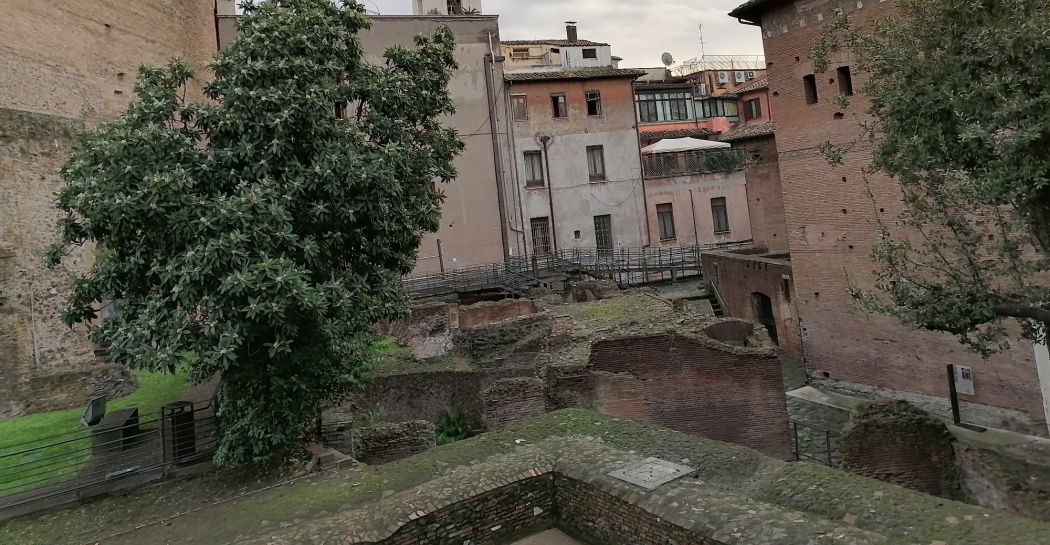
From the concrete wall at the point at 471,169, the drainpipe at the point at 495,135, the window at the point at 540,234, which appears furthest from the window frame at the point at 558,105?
the window at the point at 540,234

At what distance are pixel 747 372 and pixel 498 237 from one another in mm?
16591

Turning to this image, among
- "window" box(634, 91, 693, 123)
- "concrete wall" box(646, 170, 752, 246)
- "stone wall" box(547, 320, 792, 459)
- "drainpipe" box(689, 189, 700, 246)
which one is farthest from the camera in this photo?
"window" box(634, 91, 693, 123)

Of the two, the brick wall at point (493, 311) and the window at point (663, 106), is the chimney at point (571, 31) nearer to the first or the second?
the window at point (663, 106)

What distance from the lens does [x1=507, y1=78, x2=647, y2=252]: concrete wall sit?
2727cm

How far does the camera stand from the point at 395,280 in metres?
8.59

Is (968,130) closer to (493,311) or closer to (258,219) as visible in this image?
(258,219)

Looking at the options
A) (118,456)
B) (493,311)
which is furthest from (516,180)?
(118,456)

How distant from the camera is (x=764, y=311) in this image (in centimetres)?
2045

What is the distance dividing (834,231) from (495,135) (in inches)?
537

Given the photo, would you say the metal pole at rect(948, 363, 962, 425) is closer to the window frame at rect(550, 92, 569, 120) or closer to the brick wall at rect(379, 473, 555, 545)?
the brick wall at rect(379, 473, 555, 545)

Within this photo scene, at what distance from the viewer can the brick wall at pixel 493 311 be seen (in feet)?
52.3

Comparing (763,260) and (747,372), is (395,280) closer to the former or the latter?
(747,372)

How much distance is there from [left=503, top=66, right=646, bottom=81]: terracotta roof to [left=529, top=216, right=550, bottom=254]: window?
545 cm

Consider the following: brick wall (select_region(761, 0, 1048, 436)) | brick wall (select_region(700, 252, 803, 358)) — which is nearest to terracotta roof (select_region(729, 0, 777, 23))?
brick wall (select_region(761, 0, 1048, 436))
